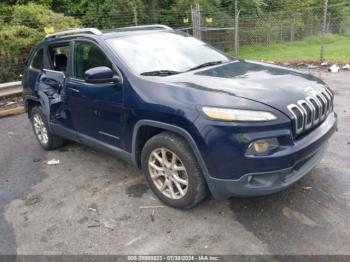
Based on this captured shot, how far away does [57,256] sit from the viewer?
3.15 metres

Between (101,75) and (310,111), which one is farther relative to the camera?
(101,75)

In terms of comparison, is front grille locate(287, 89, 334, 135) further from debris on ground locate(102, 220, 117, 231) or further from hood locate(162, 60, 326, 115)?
debris on ground locate(102, 220, 117, 231)

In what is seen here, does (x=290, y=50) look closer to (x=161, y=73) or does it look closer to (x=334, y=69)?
(x=334, y=69)

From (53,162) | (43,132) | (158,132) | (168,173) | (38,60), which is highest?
(38,60)

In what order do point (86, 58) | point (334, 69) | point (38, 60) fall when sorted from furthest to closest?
1. point (334, 69)
2. point (38, 60)
3. point (86, 58)

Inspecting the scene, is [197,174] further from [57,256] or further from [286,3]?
[286,3]

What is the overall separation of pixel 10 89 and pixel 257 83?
23.8 feet

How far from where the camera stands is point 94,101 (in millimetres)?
4121

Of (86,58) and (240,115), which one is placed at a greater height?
(86,58)

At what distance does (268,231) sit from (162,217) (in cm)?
101

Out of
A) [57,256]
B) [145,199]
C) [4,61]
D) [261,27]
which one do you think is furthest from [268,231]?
[261,27]

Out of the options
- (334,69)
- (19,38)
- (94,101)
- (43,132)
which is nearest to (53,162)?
(43,132)

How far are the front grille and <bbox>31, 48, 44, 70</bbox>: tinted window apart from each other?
3.80 m

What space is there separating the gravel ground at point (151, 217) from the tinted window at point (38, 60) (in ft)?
5.36
